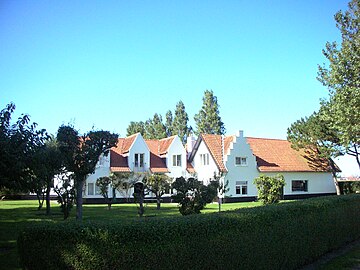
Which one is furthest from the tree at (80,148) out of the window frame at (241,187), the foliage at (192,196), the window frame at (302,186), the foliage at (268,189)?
the window frame at (302,186)

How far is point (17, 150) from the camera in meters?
9.77

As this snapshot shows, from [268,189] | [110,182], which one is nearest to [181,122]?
[110,182]

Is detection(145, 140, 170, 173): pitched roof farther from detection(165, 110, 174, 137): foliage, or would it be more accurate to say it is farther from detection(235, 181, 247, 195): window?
detection(165, 110, 174, 137): foliage

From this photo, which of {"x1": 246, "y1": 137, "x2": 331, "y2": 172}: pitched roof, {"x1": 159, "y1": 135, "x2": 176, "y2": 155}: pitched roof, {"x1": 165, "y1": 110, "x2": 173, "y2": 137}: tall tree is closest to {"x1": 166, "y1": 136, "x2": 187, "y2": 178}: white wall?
{"x1": 159, "y1": 135, "x2": 176, "y2": 155}: pitched roof

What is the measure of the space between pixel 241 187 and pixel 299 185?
31.4 feet

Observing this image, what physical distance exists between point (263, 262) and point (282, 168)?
37.9 m

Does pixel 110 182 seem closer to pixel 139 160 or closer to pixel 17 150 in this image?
pixel 139 160

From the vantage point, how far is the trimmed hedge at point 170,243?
5.99m

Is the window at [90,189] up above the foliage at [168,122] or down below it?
below

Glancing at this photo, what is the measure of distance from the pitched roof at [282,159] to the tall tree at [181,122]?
26.2 m

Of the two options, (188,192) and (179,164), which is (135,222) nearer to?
(188,192)

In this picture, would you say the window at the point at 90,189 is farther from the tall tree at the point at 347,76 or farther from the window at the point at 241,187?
the tall tree at the point at 347,76

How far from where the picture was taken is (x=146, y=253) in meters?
6.08

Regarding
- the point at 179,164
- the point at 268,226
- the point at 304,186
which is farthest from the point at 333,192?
the point at 268,226
